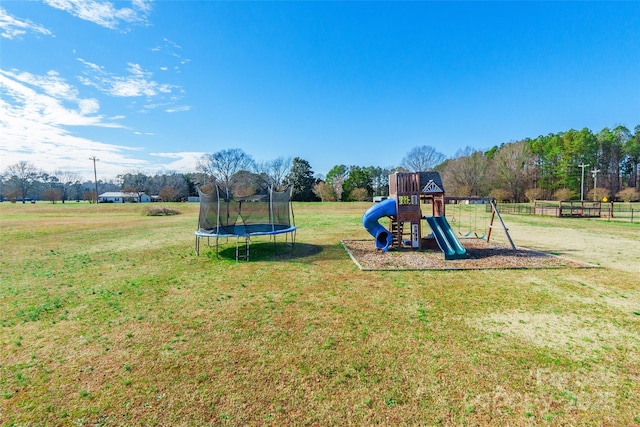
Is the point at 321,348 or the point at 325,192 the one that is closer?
the point at 321,348

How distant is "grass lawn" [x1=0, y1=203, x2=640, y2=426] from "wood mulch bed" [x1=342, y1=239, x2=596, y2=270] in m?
0.55

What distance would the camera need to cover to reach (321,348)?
362cm

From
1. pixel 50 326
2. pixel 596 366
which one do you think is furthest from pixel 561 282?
pixel 50 326

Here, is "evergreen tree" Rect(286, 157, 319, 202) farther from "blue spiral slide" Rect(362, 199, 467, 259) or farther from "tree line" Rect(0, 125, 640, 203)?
"blue spiral slide" Rect(362, 199, 467, 259)

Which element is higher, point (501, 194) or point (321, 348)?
point (501, 194)

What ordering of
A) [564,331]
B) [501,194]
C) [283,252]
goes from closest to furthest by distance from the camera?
[564,331] < [283,252] < [501,194]

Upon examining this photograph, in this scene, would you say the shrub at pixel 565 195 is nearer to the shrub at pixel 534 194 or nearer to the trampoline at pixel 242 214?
the shrub at pixel 534 194

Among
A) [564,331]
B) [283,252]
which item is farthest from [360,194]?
[564,331]

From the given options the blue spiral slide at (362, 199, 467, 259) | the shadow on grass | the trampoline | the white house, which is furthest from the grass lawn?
the white house

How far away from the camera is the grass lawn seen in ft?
8.60

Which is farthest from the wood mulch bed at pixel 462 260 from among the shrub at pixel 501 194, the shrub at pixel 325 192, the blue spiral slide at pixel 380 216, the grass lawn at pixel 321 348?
the shrub at pixel 325 192

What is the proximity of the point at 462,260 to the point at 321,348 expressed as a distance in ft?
20.7

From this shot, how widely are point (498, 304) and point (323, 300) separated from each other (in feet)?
10.0

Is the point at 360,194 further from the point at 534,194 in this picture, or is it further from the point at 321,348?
the point at 321,348
